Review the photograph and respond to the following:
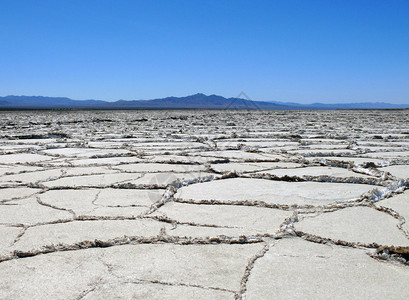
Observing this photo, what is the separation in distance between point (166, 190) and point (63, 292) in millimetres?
1163

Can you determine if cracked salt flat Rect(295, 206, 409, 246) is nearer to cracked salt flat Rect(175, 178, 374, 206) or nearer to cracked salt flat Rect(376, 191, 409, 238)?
cracked salt flat Rect(376, 191, 409, 238)

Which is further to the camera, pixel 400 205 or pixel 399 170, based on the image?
pixel 399 170

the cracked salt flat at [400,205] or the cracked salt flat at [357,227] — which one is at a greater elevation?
the cracked salt flat at [400,205]

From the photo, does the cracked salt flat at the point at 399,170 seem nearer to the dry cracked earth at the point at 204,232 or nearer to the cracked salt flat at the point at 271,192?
the dry cracked earth at the point at 204,232

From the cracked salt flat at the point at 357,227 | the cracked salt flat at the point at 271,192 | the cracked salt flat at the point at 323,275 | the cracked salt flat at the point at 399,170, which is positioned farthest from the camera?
the cracked salt flat at the point at 399,170

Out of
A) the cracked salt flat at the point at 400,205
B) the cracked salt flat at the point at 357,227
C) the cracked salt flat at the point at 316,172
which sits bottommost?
the cracked salt flat at the point at 316,172

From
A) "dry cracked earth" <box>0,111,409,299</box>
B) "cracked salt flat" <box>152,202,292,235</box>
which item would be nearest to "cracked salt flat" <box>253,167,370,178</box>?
"dry cracked earth" <box>0,111,409,299</box>

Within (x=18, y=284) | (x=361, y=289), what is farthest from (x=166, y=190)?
(x=361, y=289)

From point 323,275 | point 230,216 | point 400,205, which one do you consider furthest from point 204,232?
point 400,205

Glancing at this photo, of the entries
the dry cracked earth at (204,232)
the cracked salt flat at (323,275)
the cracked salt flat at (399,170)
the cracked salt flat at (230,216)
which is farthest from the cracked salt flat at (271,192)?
the cracked salt flat at (323,275)

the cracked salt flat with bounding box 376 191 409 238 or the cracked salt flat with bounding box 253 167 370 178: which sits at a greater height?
the cracked salt flat with bounding box 376 191 409 238

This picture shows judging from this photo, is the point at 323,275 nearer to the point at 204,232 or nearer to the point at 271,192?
the point at 204,232

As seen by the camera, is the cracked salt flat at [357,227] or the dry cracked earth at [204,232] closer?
the dry cracked earth at [204,232]

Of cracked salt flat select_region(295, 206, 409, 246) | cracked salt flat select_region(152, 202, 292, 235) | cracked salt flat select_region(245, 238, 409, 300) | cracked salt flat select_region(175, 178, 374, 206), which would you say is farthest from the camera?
cracked salt flat select_region(175, 178, 374, 206)
